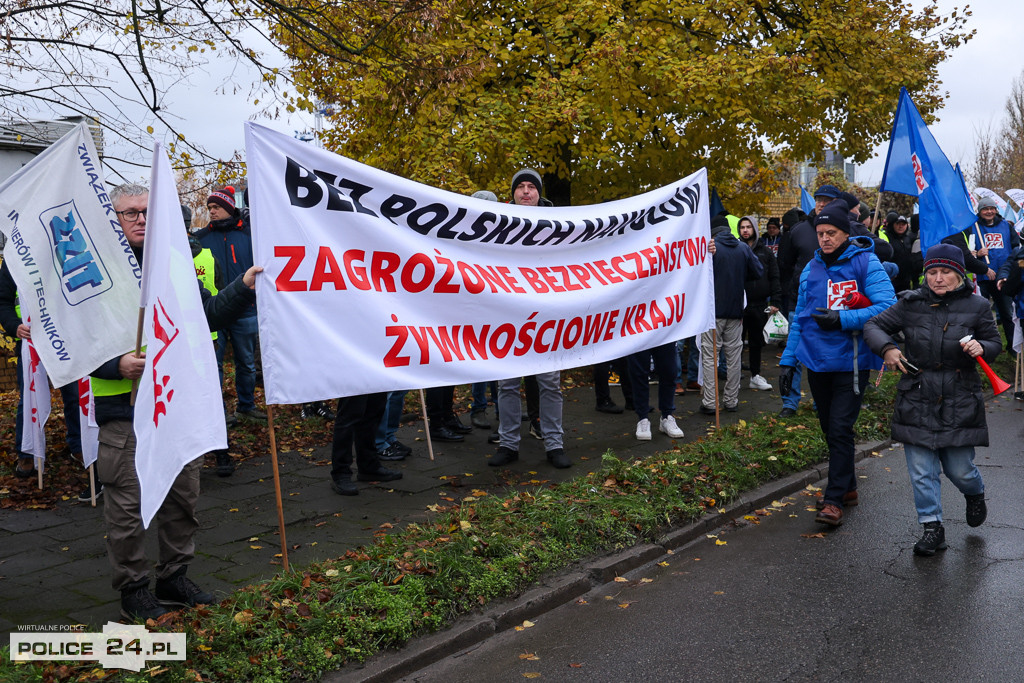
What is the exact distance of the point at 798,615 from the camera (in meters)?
4.77

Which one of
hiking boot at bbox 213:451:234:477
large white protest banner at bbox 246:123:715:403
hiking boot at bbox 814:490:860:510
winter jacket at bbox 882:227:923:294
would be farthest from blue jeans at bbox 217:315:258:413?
winter jacket at bbox 882:227:923:294

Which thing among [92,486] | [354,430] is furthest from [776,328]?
[92,486]

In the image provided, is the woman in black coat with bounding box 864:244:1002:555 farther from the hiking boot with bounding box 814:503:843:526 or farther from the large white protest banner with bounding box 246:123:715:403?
the large white protest banner with bounding box 246:123:715:403

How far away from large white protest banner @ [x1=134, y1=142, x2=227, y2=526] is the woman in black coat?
400cm

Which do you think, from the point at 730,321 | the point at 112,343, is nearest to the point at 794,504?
the point at 730,321

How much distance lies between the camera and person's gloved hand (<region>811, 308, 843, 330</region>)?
6.27m

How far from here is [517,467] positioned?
7.68m

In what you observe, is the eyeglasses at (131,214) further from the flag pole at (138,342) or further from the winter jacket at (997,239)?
the winter jacket at (997,239)

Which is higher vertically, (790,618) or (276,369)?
(276,369)

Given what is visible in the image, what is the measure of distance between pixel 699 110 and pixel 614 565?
393 inches

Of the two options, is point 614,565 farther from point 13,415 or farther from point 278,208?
point 13,415

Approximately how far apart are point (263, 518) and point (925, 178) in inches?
227

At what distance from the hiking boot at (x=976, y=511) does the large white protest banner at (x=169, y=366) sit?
4.63 meters

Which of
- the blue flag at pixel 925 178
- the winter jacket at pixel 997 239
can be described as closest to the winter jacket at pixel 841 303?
the blue flag at pixel 925 178
